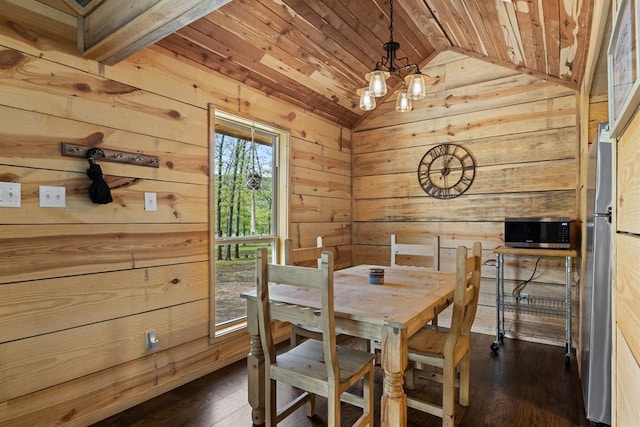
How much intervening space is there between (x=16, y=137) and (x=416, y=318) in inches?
84.6

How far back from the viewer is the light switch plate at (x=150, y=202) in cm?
229

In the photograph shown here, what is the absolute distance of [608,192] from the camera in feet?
5.79

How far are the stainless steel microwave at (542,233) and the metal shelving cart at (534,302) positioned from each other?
56 mm

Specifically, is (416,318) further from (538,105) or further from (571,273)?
(538,105)

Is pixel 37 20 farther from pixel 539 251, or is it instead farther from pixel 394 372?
pixel 539 251

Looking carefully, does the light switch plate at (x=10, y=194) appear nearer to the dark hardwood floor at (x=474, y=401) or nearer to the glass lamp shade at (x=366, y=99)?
the dark hardwood floor at (x=474, y=401)

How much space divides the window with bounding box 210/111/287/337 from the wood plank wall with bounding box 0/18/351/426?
0.51 ft

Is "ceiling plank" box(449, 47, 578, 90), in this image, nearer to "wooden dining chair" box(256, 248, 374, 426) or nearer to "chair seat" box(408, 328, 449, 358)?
"chair seat" box(408, 328, 449, 358)

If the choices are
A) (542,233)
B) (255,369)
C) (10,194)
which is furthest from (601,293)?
(10,194)

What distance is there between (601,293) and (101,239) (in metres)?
2.77

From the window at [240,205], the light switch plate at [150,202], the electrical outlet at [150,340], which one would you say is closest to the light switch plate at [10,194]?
the light switch plate at [150,202]

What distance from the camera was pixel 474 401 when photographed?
7.37 feet

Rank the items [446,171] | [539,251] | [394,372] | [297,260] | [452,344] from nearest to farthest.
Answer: [394,372] → [452,344] → [297,260] → [539,251] → [446,171]

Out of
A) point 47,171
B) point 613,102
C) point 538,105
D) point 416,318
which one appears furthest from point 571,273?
point 47,171
